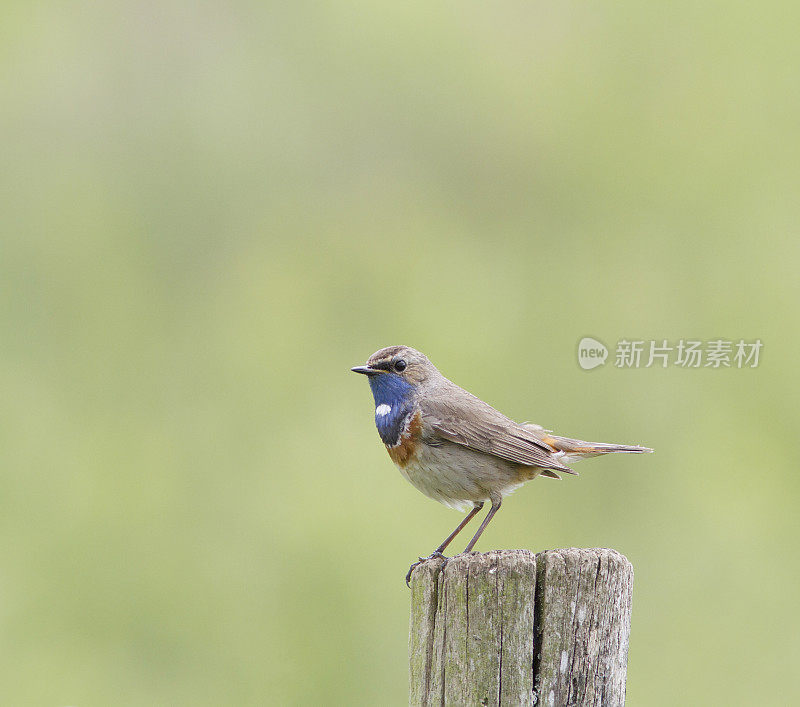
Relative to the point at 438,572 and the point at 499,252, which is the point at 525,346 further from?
the point at 438,572

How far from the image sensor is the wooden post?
3846mm

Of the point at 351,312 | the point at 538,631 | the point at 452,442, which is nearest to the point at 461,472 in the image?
the point at 452,442

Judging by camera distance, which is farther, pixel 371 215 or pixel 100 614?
pixel 371 215

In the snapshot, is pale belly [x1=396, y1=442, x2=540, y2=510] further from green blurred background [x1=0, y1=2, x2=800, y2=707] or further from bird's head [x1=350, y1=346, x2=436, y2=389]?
green blurred background [x1=0, y1=2, x2=800, y2=707]

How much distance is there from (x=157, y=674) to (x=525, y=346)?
422cm

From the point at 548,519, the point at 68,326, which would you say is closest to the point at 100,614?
the point at 68,326

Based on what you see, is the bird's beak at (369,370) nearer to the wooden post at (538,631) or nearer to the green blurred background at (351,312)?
the wooden post at (538,631)

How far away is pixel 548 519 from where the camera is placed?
9.21 metres

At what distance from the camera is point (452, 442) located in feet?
19.3

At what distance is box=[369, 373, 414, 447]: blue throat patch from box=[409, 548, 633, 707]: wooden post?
206 centimetres

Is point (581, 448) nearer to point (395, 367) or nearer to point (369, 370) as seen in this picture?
point (395, 367)

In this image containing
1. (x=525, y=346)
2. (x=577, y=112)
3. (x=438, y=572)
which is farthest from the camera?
(x=577, y=112)

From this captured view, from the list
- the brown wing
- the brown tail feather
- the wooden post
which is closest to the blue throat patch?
the brown wing

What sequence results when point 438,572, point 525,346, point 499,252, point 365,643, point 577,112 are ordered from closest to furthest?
point 438,572, point 365,643, point 525,346, point 499,252, point 577,112
